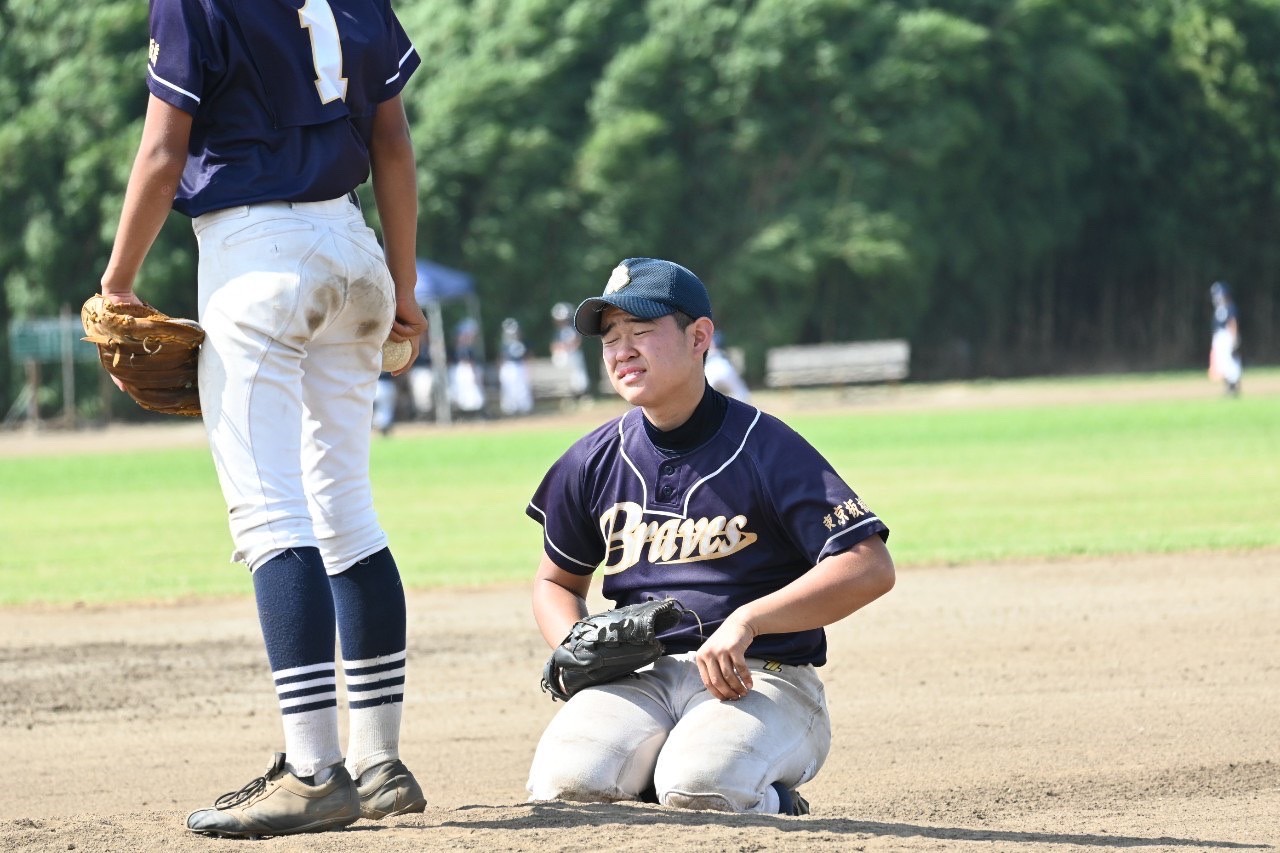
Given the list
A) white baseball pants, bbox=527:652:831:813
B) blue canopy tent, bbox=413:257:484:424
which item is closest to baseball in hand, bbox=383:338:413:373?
white baseball pants, bbox=527:652:831:813

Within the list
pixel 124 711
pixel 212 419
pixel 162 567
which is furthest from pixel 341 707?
pixel 162 567

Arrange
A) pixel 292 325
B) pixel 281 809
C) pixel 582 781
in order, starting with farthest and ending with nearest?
pixel 582 781
pixel 292 325
pixel 281 809

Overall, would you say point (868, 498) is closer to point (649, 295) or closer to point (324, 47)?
point (649, 295)

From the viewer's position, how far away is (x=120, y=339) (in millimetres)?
3703

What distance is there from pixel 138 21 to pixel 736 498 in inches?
1197

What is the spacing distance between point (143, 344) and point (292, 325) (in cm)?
34

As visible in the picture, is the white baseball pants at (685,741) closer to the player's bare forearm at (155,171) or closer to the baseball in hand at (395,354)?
the baseball in hand at (395,354)

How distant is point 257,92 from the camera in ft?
12.2

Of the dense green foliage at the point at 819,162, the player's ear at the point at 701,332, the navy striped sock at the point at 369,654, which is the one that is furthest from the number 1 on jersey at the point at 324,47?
the dense green foliage at the point at 819,162

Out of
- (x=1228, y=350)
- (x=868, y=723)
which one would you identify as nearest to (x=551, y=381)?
(x=1228, y=350)

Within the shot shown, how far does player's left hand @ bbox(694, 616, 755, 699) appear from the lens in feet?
12.2

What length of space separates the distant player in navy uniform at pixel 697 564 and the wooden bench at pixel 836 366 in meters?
27.1

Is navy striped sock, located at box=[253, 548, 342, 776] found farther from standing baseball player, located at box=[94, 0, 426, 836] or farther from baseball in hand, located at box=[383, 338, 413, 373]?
baseball in hand, located at box=[383, 338, 413, 373]

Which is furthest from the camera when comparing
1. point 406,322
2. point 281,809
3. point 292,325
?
point 406,322
